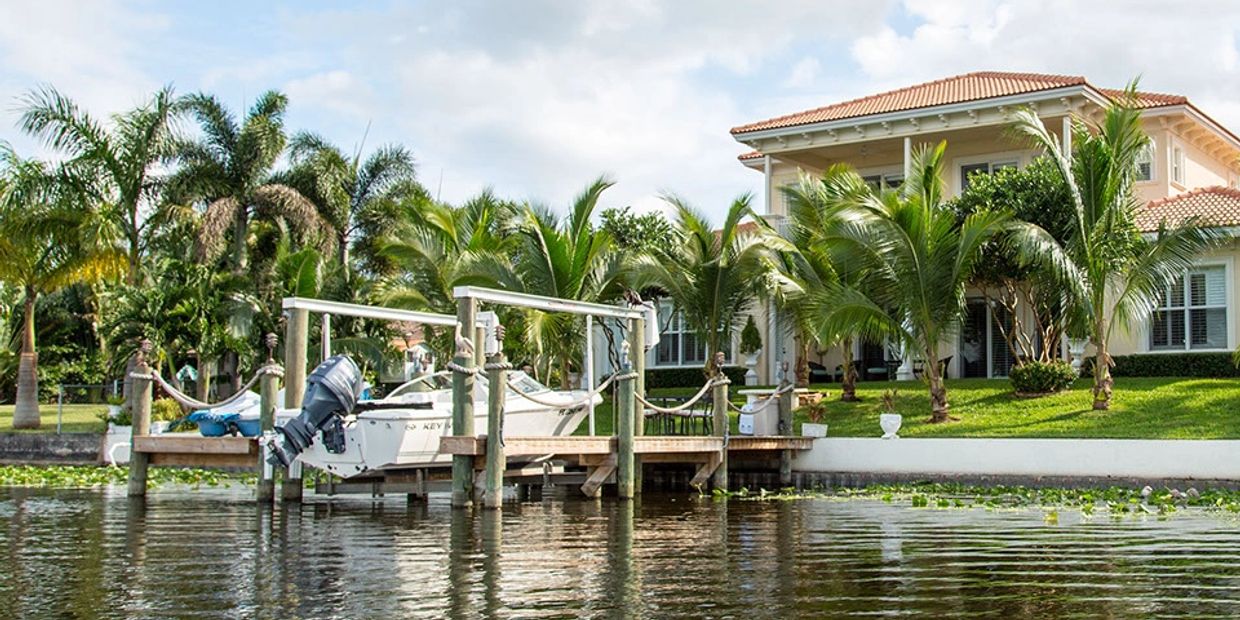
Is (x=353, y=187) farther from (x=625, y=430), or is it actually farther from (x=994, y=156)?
(x=625, y=430)

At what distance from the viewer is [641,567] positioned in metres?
11.4

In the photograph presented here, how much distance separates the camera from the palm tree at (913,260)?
24359 mm

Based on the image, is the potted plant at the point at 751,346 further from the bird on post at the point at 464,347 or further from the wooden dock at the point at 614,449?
the bird on post at the point at 464,347

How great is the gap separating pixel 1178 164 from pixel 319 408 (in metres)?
25.1

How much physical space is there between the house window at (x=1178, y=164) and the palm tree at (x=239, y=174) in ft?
68.1

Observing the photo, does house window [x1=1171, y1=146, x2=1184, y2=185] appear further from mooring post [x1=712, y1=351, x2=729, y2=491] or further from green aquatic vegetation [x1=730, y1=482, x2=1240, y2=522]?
mooring post [x1=712, y1=351, x2=729, y2=491]

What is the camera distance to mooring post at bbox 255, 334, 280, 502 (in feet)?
58.7

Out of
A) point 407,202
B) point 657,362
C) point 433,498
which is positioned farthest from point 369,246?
point 433,498

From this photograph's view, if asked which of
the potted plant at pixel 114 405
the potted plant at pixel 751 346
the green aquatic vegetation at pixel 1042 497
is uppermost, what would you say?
the potted plant at pixel 751 346

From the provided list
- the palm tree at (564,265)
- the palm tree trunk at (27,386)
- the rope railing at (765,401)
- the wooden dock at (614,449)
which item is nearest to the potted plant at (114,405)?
the palm tree trunk at (27,386)

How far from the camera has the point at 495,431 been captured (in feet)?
54.6

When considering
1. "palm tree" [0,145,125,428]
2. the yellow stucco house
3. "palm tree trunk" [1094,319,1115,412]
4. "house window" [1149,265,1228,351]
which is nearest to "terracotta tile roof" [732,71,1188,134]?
the yellow stucco house

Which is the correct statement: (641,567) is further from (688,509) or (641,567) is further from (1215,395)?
(1215,395)

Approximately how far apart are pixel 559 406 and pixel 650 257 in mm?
8360
